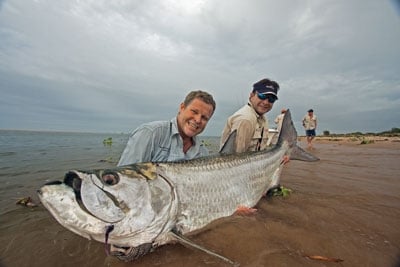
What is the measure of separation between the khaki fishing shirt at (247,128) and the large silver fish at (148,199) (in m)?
0.77

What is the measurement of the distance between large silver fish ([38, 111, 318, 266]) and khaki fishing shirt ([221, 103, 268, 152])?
772 mm

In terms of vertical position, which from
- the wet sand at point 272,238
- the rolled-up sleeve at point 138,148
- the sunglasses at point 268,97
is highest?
the sunglasses at point 268,97

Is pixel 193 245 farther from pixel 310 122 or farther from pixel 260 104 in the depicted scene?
pixel 310 122

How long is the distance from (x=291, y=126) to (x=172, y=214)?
3353 millimetres

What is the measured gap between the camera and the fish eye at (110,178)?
173 cm

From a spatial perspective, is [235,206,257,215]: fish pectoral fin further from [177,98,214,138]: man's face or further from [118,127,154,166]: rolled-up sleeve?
[118,127,154,166]: rolled-up sleeve

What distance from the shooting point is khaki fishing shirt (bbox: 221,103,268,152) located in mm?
3893

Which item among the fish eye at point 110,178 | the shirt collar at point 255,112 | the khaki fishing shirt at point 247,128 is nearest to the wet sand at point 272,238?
the fish eye at point 110,178

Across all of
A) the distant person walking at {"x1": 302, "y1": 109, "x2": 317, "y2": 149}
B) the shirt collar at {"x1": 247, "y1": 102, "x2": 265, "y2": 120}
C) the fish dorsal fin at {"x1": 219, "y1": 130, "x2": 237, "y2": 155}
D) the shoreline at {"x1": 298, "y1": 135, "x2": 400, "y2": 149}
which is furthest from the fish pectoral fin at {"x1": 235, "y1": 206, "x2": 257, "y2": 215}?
the shoreline at {"x1": 298, "y1": 135, "x2": 400, "y2": 149}

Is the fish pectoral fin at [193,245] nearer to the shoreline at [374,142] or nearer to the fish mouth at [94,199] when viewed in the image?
the fish mouth at [94,199]

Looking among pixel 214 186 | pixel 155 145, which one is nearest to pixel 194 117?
pixel 155 145

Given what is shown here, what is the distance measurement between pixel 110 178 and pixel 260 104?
3.49 m

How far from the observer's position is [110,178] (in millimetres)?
1766

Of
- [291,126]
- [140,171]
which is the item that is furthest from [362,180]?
[140,171]
